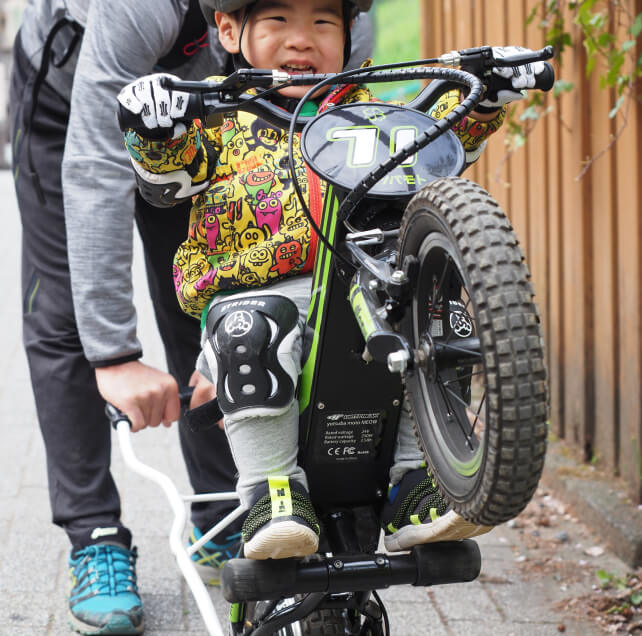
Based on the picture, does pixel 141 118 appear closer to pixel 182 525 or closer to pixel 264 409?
pixel 264 409

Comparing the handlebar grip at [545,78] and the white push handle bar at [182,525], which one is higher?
the handlebar grip at [545,78]

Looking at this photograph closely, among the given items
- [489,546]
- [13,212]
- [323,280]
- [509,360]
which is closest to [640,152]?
[489,546]

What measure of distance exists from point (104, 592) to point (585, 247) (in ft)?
7.53

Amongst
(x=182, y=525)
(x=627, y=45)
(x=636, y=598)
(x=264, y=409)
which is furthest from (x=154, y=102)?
(x=636, y=598)

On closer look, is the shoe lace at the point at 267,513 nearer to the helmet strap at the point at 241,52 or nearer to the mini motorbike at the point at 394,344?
the mini motorbike at the point at 394,344

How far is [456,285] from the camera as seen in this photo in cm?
172

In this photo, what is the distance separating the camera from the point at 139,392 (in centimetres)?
244

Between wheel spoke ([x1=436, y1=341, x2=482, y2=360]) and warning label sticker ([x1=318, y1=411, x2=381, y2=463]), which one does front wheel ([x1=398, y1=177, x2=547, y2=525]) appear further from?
warning label sticker ([x1=318, y1=411, x2=381, y2=463])

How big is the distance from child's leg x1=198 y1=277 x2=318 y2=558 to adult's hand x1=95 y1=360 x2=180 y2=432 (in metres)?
0.50

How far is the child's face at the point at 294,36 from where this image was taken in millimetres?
2160

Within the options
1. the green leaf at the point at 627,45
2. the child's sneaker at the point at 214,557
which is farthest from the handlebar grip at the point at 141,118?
the green leaf at the point at 627,45

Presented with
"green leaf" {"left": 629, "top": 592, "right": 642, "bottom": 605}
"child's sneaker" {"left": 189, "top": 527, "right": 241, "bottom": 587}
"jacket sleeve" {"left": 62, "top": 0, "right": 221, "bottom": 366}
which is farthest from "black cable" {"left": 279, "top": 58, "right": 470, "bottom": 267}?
"green leaf" {"left": 629, "top": 592, "right": 642, "bottom": 605}

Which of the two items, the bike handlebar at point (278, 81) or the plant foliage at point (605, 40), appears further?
the plant foliage at point (605, 40)

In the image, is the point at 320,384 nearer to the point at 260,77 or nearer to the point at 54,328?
the point at 260,77
